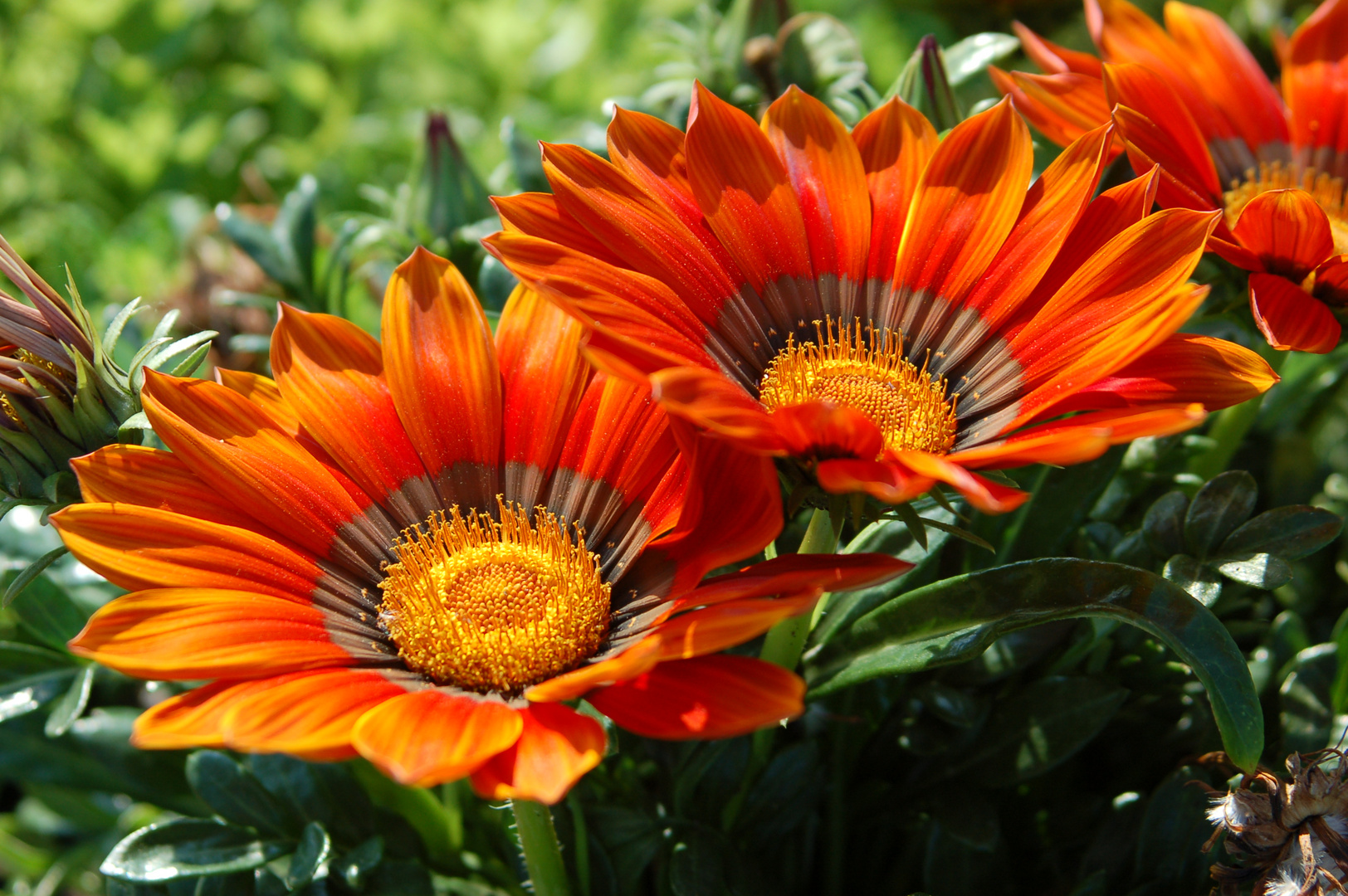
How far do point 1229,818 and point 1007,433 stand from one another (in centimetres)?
32

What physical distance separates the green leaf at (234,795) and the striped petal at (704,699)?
433mm

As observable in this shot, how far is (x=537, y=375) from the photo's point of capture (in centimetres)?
96

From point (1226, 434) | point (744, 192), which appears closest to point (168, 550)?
point (744, 192)

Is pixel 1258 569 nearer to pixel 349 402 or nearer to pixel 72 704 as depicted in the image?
pixel 349 402

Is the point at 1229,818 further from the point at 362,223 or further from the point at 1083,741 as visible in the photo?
the point at 362,223

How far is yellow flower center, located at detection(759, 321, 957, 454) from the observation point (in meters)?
0.94

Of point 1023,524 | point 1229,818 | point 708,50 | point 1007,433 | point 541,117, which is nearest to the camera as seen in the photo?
point 1229,818

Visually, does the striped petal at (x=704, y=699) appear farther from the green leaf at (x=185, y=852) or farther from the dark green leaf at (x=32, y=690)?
the dark green leaf at (x=32, y=690)

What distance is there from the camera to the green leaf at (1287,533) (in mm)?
915

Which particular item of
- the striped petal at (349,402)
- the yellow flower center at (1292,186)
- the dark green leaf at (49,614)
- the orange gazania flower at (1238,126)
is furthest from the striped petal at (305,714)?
the yellow flower center at (1292,186)

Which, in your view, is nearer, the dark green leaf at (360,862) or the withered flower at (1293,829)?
the withered flower at (1293,829)

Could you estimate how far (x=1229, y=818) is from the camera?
799mm

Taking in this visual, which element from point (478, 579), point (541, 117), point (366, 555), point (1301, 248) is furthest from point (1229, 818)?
point (541, 117)

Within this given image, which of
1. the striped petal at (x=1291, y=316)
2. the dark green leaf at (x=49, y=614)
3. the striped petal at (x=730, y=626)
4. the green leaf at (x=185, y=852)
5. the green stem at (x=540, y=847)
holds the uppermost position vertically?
the striped petal at (x=1291, y=316)
